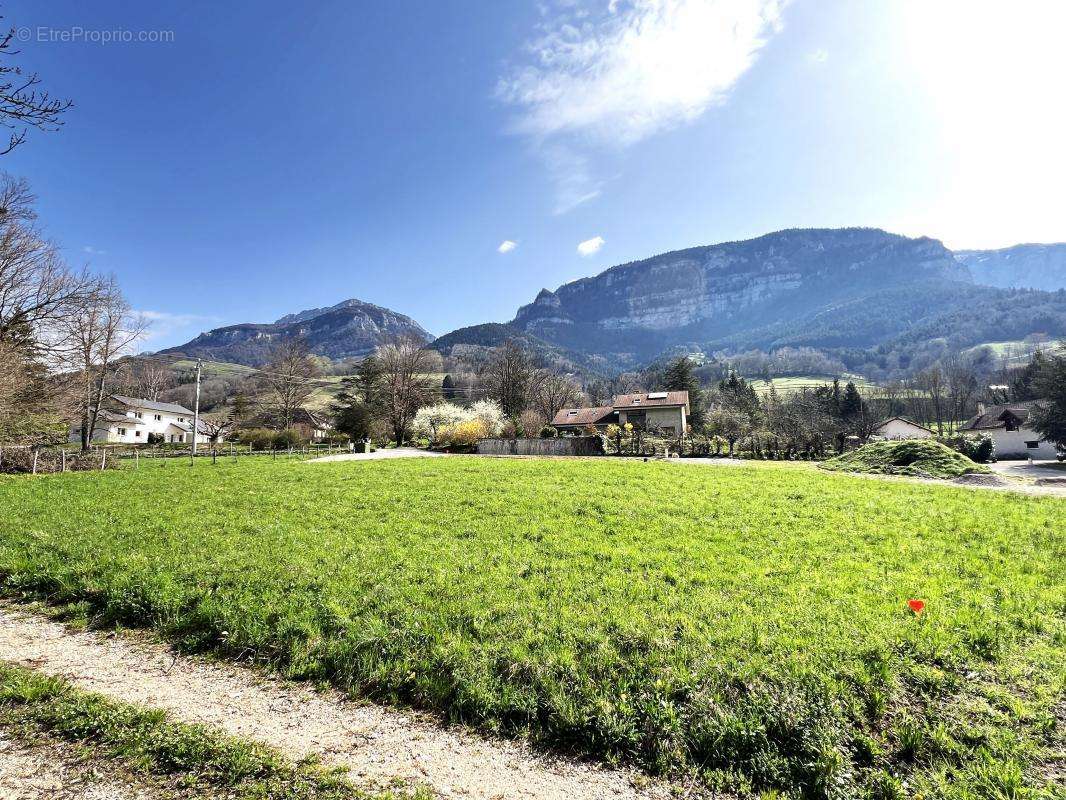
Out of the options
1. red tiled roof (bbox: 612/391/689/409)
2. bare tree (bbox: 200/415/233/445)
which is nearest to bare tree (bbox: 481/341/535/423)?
red tiled roof (bbox: 612/391/689/409)

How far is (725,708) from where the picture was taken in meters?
3.87

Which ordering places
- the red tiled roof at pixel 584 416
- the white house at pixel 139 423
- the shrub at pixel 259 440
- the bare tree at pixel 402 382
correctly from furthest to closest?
the red tiled roof at pixel 584 416, the white house at pixel 139 423, the bare tree at pixel 402 382, the shrub at pixel 259 440

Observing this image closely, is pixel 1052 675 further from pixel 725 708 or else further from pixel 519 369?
pixel 519 369

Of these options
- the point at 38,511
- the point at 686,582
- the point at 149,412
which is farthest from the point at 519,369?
the point at 149,412

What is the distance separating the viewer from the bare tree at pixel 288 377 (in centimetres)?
4731

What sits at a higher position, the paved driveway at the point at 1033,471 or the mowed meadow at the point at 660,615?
the mowed meadow at the point at 660,615

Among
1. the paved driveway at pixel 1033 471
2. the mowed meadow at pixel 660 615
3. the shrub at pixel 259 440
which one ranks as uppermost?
the shrub at pixel 259 440

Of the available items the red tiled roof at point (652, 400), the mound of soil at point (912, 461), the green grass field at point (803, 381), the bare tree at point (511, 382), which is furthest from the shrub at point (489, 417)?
the green grass field at point (803, 381)

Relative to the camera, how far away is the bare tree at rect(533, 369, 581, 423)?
→ 6391cm

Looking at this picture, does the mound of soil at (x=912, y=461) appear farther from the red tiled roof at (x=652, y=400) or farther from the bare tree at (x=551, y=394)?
the bare tree at (x=551, y=394)

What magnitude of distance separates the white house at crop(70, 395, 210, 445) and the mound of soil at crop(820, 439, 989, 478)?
200 ft

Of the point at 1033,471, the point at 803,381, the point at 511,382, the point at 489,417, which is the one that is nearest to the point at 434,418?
the point at 489,417

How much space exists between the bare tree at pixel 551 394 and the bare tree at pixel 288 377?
2873 centimetres

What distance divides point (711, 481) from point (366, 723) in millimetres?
13199
